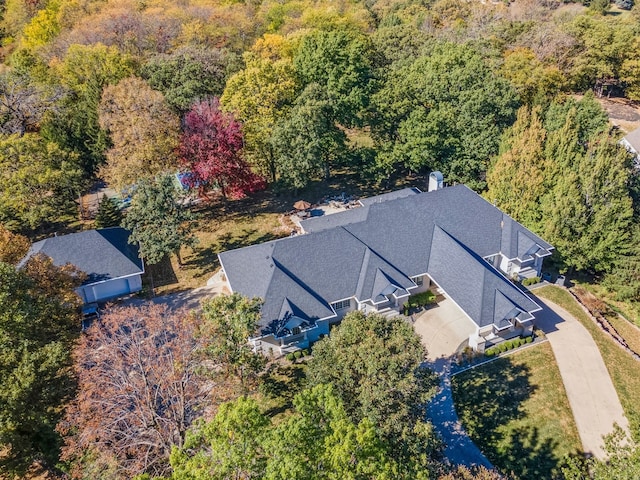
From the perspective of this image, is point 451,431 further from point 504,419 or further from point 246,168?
point 246,168

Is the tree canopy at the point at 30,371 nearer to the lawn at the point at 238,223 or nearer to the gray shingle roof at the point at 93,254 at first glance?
the gray shingle roof at the point at 93,254

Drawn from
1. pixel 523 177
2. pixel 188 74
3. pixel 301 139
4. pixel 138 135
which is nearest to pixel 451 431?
pixel 523 177

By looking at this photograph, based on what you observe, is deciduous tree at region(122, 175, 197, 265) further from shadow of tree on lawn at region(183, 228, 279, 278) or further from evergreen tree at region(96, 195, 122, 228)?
evergreen tree at region(96, 195, 122, 228)

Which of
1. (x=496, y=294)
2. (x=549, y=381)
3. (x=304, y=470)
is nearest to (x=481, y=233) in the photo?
(x=496, y=294)

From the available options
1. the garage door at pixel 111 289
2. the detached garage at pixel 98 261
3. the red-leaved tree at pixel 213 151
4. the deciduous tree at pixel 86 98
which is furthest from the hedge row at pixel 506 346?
the deciduous tree at pixel 86 98

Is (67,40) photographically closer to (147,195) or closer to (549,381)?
(147,195)
